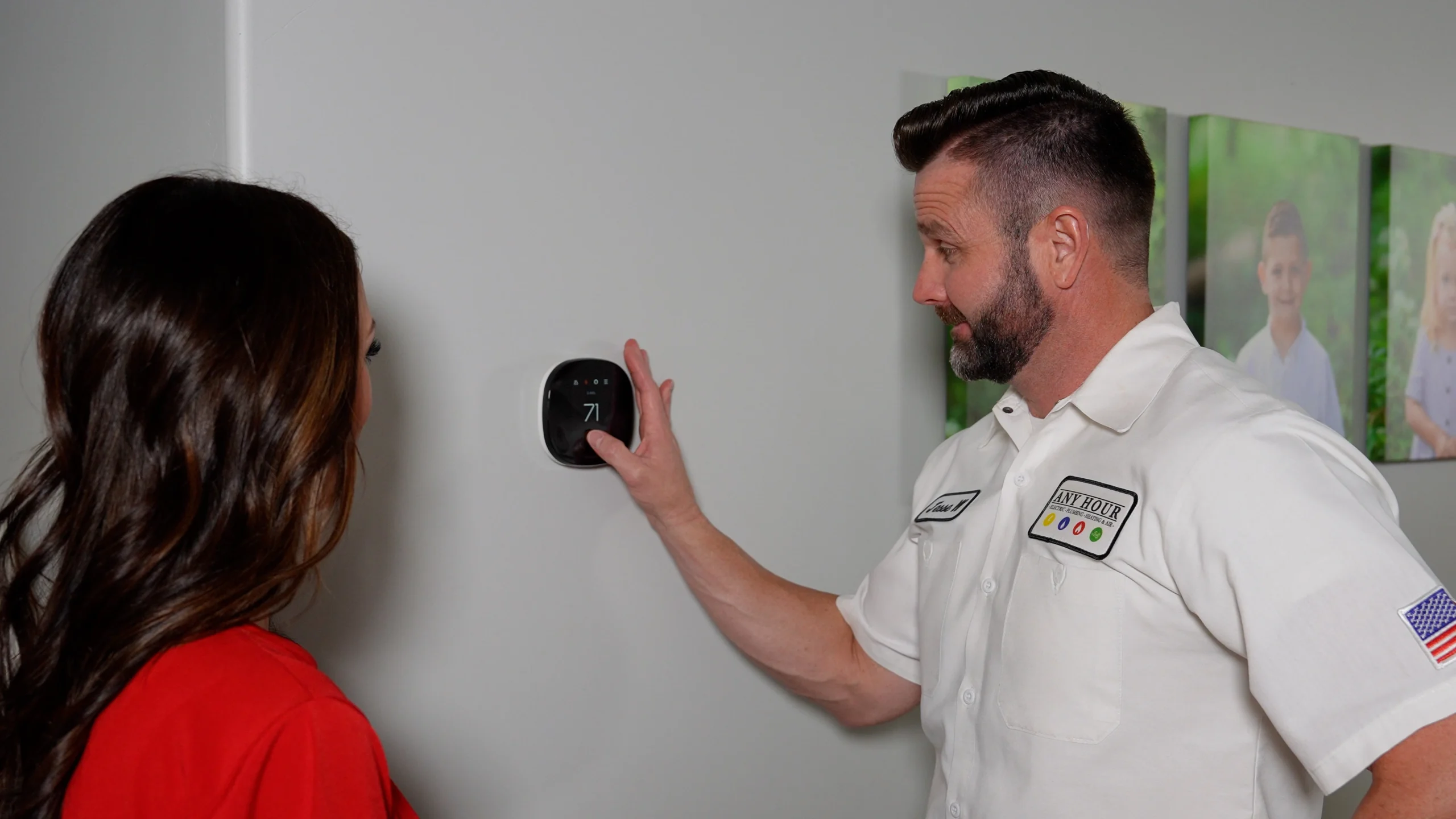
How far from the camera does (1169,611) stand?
1.21 metres

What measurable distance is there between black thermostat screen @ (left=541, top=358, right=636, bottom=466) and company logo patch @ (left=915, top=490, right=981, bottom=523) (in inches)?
17.2

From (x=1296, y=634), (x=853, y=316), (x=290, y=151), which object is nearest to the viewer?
(x=1296, y=634)

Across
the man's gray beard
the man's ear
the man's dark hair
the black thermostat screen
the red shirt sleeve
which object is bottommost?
the red shirt sleeve

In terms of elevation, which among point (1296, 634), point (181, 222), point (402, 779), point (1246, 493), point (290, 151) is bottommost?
point (402, 779)

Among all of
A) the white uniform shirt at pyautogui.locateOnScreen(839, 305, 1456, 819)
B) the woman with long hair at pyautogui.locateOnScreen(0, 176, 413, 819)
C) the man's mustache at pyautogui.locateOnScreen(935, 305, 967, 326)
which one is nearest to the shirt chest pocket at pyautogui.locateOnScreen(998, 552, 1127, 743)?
the white uniform shirt at pyautogui.locateOnScreen(839, 305, 1456, 819)

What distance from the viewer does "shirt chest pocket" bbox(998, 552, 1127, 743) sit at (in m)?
1.23

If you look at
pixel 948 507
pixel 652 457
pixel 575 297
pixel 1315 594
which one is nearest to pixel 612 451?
pixel 652 457

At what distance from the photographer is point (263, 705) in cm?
77

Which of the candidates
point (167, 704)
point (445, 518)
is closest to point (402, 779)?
point (445, 518)

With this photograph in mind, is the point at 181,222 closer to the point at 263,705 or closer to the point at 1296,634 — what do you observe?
the point at 263,705

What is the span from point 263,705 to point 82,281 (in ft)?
1.14

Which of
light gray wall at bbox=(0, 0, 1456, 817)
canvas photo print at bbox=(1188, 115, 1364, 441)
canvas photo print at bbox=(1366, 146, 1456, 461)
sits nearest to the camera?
light gray wall at bbox=(0, 0, 1456, 817)

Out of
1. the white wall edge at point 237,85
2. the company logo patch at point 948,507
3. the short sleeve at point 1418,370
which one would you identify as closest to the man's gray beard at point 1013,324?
the company logo patch at point 948,507

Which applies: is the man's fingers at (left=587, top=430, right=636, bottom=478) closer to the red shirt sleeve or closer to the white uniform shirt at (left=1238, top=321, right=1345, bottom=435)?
the red shirt sleeve
